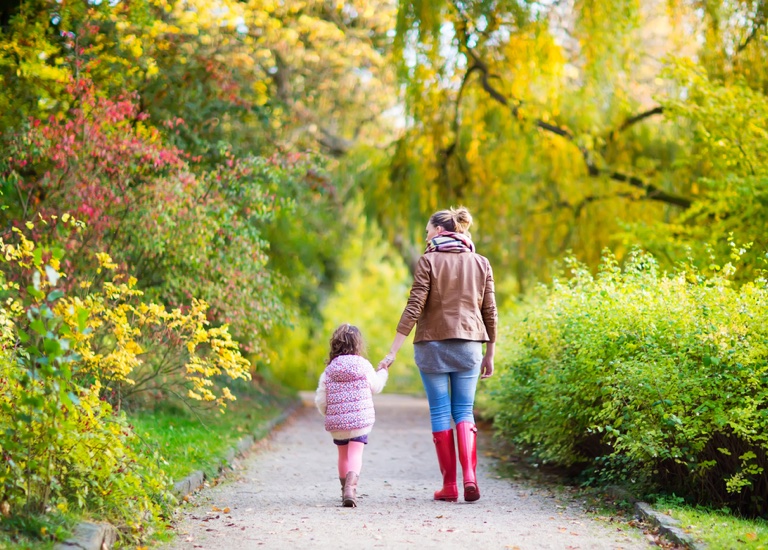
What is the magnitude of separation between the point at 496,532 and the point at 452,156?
9.08 m

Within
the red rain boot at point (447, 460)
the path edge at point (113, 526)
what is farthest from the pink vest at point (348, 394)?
the path edge at point (113, 526)

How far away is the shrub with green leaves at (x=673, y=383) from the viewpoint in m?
5.63

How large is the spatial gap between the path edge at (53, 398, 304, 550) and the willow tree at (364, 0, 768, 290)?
492cm

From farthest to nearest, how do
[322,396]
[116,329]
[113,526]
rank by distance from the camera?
1. [322,396]
2. [116,329]
3. [113,526]

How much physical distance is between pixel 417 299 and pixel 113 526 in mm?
2725

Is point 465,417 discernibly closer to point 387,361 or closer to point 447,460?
point 447,460

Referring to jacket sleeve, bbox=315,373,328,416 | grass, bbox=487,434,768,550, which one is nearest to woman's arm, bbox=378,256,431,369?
jacket sleeve, bbox=315,373,328,416

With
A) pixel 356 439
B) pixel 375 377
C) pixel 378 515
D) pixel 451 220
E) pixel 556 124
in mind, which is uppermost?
pixel 556 124

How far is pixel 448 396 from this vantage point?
658 centimetres

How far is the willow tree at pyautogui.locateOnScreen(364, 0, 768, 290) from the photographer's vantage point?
12062mm

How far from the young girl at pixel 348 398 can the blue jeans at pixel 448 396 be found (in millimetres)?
381

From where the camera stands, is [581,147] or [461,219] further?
[581,147]

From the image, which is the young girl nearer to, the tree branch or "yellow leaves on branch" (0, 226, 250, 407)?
"yellow leaves on branch" (0, 226, 250, 407)

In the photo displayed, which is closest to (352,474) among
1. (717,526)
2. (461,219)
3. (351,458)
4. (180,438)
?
(351,458)
